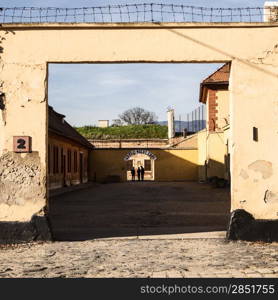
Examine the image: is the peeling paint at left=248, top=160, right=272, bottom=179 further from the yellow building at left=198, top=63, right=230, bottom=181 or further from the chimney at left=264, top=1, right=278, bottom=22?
the yellow building at left=198, top=63, right=230, bottom=181

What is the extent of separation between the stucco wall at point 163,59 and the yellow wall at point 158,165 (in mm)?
32337

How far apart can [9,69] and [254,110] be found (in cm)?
433

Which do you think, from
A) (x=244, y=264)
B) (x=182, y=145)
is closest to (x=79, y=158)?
(x=182, y=145)

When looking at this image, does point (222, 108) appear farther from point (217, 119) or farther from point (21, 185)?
point (21, 185)

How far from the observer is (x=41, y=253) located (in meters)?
7.69

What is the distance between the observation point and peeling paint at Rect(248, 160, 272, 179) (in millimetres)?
8625

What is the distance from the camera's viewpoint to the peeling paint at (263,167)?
340 inches

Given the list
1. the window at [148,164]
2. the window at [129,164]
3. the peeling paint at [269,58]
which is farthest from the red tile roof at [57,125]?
the peeling paint at [269,58]

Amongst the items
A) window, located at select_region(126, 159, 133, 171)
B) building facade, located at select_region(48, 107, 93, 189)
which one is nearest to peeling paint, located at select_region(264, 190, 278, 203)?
building facade, located at select_region(48, 107, 93, 189)

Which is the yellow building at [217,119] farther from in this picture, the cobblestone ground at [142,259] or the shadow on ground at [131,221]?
the cobblestone ground at [142,259]

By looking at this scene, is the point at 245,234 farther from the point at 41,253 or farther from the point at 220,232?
the point at 41,253

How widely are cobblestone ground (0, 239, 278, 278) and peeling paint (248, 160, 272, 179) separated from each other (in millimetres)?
1197

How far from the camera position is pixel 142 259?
7172 millimetres

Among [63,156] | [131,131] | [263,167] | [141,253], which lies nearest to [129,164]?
[131,131]
